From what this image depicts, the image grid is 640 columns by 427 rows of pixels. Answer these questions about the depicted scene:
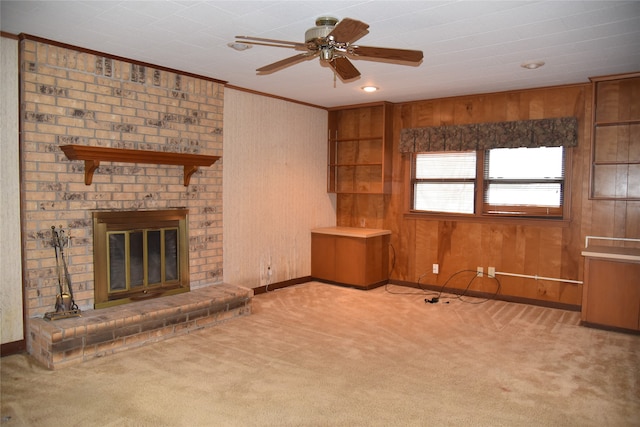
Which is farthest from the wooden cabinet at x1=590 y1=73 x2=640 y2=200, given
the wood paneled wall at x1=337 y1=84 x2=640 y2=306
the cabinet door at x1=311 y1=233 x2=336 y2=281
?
the cabinet door at x1=311 y1=233 x2=336 y2=281

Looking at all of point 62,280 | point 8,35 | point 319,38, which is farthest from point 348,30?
point 62,280

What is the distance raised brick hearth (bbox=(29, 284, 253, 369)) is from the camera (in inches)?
128

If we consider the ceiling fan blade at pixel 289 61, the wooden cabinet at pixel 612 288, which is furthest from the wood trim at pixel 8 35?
the wooden cabinet at pixel 612 288

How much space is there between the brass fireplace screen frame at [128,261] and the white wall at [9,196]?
567mm

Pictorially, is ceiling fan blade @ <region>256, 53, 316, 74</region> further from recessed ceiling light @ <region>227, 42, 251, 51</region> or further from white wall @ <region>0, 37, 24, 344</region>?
white wall @ <region>0, 37, 24, 344</region>

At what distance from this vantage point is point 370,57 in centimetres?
278

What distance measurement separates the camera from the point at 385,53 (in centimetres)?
→ 270

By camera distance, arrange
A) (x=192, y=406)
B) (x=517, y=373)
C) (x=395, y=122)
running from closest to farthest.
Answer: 1. (x=192, y=406)
2. (x=517, y=373)
3. (x=395, y=122)

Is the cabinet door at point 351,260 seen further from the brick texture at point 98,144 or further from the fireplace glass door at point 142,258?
the fireplace glass door at point 142,258

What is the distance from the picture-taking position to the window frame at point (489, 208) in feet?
16.0

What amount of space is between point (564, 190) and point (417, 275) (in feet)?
6.72

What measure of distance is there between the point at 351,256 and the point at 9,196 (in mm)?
3765

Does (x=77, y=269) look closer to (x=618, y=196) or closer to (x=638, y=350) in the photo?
(x=638, y=350)

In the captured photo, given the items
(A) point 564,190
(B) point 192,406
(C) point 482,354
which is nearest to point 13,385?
(B) point 192,406
